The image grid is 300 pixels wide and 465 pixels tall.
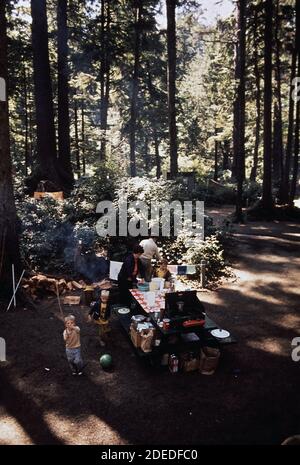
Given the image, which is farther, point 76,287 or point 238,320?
point 76,287

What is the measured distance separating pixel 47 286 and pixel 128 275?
9.99ft

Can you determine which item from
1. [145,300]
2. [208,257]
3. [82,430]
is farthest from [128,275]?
[82,430]

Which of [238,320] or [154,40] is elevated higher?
[154,40]

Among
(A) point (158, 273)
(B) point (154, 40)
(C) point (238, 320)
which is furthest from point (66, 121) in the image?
(C) point (238, 320)

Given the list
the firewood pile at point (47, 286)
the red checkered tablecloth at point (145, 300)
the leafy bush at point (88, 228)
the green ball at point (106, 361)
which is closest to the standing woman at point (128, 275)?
the red checkered tablecloth at point (145, 300)

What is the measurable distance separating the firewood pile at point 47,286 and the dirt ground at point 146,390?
847 millimetres

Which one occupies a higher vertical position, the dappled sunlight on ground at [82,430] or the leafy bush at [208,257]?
the leafy bush at [208,257]

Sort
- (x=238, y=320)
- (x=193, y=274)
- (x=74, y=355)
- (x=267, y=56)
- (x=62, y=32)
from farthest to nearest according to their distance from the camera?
1. (x=62, y=32)
2. (x=267, y=56)
3. (x=193, y=274)
4. (x=238, y=320)
5. (x=74, y=355)

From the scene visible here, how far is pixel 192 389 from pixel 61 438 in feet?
7.91

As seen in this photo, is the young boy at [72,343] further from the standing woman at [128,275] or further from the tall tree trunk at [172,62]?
the tall tree trunk at [172,62]

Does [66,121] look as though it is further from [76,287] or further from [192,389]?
[192,389]

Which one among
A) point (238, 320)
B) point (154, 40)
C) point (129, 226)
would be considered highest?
point (154, 40)

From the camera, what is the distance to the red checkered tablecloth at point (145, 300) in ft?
26.2

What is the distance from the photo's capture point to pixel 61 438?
538cm
